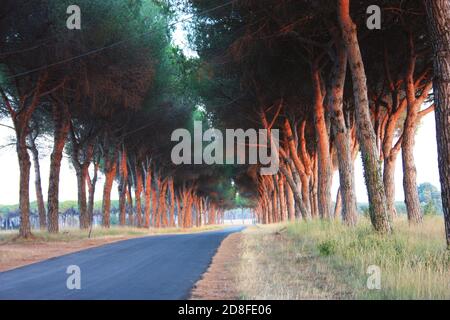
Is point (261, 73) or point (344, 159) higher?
point (261, 73)

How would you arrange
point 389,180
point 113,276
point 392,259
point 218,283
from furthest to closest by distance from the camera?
point 389,180, point 113,276, point 218,283, point 392,259

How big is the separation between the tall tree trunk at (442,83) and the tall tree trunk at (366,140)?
385 centimetres

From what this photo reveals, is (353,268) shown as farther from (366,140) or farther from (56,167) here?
(56,167)

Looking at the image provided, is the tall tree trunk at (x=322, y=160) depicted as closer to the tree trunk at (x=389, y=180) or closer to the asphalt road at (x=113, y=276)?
the tree trunk at (x=389, y=180)

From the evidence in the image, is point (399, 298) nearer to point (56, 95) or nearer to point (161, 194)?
point (56, 95)

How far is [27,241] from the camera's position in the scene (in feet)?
72.1

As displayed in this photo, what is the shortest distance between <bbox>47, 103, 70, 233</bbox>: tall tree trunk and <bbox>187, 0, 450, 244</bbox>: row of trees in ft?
23.7

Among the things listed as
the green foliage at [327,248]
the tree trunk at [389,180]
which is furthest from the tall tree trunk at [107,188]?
the green foliage at [327,248]

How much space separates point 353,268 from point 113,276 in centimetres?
486

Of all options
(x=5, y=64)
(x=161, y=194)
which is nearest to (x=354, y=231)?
(x=5, y=64)

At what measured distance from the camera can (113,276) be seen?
1099 centimetres

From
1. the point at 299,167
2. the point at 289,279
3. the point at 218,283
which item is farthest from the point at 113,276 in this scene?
the point at 299,167

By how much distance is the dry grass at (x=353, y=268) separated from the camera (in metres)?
7.44
